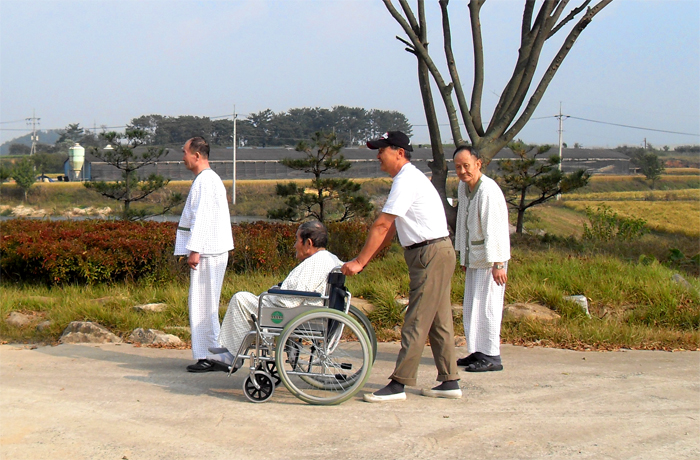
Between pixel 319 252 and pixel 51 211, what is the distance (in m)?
37.9

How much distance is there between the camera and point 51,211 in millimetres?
39406

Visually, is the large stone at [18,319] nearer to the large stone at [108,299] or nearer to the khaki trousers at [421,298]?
the large stone at [108,299]

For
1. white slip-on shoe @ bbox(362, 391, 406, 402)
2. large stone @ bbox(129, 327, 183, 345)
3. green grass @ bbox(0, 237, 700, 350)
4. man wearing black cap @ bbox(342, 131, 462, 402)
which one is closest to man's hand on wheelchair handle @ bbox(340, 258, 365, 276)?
man wearing black cap @ bbox(342, 131, 462, 402)

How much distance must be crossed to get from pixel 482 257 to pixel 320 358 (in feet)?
5.58

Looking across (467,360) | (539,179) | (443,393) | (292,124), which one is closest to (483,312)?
(467,360)

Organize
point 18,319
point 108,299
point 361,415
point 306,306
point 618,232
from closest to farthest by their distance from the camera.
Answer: point 361,415, point 306,306, point 18,319, point 108,299, point 618,232

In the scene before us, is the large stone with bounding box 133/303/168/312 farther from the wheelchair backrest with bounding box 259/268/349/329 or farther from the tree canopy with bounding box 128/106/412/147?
the tree canopy with bounding box 128/106/412/147

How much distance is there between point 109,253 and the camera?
8938mm

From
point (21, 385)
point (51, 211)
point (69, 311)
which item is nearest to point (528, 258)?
point (69, 311)

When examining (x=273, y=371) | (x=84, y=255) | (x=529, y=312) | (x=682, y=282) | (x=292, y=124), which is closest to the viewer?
(x=273, y=371)

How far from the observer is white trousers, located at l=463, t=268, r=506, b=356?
5914 mm

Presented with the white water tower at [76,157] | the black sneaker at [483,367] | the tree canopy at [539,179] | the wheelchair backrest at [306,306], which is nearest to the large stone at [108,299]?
the wheelchair backrest at [306,306]

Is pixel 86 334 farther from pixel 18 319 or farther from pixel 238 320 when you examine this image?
pixel 238 320

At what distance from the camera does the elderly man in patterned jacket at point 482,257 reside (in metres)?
5.83
